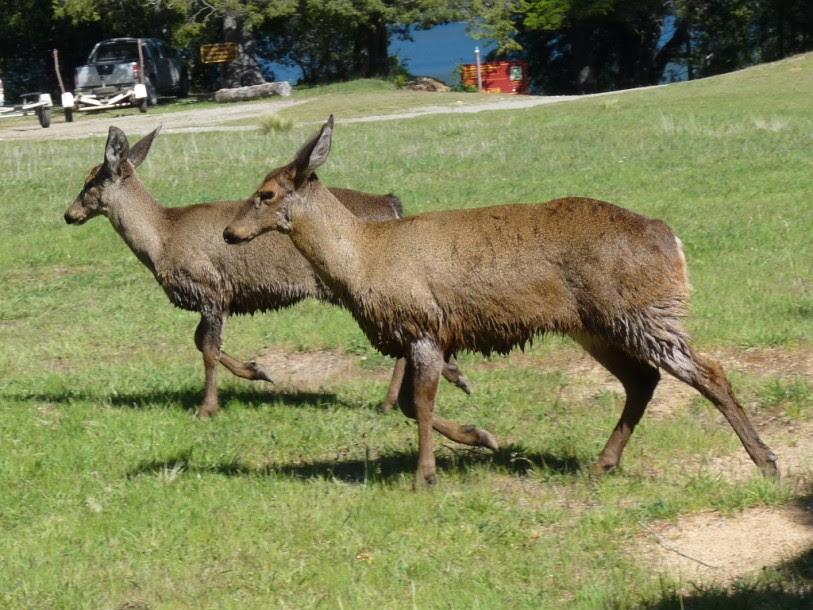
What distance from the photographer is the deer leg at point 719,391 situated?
22.8ft

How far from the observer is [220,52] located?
148 feet

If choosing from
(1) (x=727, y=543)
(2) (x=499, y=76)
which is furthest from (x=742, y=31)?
(1) (x=727, y=543)

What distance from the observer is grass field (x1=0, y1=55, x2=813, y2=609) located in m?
6.05

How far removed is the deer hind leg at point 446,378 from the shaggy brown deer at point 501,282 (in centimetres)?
156

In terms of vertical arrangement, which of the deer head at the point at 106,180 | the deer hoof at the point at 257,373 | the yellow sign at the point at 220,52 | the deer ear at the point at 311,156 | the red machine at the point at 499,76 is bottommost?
the red machine at the point at 499,76

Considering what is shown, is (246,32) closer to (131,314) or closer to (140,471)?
(131,314)

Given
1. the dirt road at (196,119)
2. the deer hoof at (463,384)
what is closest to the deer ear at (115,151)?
the deer hoof at (463,384)

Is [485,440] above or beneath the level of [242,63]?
above

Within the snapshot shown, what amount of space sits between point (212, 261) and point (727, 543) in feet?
15.6

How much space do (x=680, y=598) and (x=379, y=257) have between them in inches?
112

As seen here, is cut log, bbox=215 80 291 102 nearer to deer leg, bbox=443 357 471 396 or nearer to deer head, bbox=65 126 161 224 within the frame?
deer head, bbox=65 126 161 224

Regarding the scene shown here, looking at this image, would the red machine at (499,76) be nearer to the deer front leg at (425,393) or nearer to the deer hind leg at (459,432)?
the deer hind leg at (459,432)

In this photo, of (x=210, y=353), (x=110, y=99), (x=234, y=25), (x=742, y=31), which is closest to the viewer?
(x=210, y=353)

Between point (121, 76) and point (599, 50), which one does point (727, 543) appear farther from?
point (599, 50)
